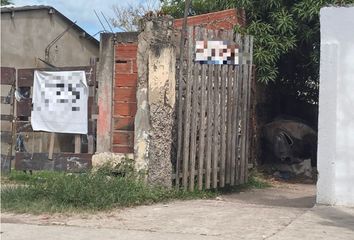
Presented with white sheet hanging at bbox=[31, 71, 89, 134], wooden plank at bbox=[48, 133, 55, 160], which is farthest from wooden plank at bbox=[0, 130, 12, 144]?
wooden plank at bbox=[48, 133, 55, 160]

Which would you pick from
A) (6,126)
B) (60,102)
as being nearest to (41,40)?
(6,126)

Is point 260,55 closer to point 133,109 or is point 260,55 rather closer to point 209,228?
point 133,109

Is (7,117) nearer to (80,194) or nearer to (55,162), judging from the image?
(55,162)

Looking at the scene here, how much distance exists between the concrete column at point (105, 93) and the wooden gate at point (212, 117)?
1.23 meters

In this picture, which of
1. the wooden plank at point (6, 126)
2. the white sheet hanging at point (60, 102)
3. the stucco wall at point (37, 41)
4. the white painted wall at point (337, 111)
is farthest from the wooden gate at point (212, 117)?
the stucco wall at point (37, 41)

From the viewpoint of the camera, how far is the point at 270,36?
A: 1141 cm

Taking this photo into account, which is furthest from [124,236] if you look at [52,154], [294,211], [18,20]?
[18,20]

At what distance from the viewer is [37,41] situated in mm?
15938

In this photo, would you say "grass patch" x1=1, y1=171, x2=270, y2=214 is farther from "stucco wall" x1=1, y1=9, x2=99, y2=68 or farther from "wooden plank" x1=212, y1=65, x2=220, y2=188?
"stucco wall" x1=1, y1=9, x2=99, y2=68

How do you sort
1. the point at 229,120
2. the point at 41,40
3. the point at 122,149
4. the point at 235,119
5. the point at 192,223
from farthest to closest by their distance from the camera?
the point at 41,40 < the point at 235,119 < the point at 229,120 < the point at 122,149 < the point at 192,223

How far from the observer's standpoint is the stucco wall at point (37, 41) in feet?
49.2

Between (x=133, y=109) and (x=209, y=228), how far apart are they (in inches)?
124

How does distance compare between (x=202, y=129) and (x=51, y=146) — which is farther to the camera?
(x=51, y=146)

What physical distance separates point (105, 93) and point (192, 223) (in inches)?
129
